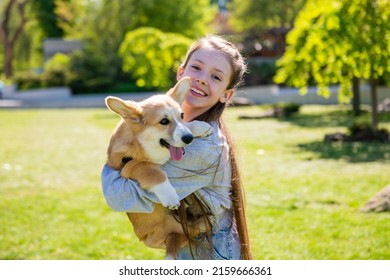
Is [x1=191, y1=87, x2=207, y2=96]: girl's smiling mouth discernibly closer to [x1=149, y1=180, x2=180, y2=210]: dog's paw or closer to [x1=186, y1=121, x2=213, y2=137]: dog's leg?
[x1=186, y1=121, x2=213, y2=137]: dog's leg

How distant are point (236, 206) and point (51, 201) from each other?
6.06 metres

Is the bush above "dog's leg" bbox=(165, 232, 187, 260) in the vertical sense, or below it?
below

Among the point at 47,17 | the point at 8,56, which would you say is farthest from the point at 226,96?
the point at 8,56

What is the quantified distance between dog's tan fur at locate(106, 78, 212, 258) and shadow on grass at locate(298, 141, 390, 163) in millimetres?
8167

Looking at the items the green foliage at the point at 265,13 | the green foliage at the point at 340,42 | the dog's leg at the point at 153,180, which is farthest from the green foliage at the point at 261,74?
the dog's leg at the point at 153,180

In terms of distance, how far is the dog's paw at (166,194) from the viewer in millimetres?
2930

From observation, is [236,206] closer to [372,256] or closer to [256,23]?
[372,256]

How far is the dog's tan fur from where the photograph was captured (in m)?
2.98

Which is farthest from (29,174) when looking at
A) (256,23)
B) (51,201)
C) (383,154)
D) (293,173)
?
(256,23)

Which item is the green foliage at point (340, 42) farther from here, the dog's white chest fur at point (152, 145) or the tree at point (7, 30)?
the tree at point (7, 30)

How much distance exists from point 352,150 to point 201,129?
375 inches

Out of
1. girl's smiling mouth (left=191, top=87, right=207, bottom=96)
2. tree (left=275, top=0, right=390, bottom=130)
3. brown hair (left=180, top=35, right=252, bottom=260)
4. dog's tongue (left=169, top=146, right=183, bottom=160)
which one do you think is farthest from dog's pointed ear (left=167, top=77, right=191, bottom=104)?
tree (left=275, top=0, right=390, bottom=130)

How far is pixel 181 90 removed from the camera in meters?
3.15

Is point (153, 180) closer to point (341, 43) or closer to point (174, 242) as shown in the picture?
point (174, 242)
